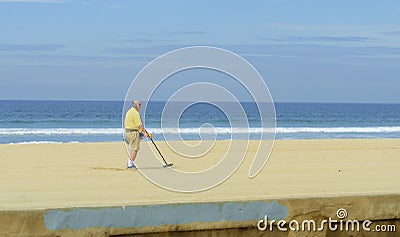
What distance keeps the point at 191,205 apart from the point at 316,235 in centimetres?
96

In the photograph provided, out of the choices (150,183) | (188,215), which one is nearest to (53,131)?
(150,183)

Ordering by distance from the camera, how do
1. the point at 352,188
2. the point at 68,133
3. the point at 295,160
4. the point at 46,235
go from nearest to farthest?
1. the point at 46,235
2. the point at 352,188
3. the point at 295,160
4. the point at 68,133

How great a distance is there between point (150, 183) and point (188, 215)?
9.17 m

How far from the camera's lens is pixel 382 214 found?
5.02 metres

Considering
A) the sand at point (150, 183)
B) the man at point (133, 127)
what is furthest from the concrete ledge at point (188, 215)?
the man at point (133, 127)

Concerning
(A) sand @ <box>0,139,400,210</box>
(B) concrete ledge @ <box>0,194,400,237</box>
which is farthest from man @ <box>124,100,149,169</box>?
(B) concrete ledge @ <box>0,194,400,237</box>

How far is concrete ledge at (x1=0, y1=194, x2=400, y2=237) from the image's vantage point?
4.38 m

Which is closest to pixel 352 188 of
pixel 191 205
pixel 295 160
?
pixel 295 160

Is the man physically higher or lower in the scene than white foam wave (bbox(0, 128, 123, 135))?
lower

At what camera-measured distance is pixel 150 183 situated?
13.7 m

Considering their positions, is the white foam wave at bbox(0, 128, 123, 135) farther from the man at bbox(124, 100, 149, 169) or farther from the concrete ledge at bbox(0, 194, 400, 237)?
the concrete ledge at bbox(0, 194, 400, 237)

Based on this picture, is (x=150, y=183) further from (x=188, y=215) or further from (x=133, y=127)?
(x=188, y=215)

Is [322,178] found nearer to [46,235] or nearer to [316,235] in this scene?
[316,235]

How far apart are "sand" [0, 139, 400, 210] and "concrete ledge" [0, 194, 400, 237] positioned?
2447 mm
